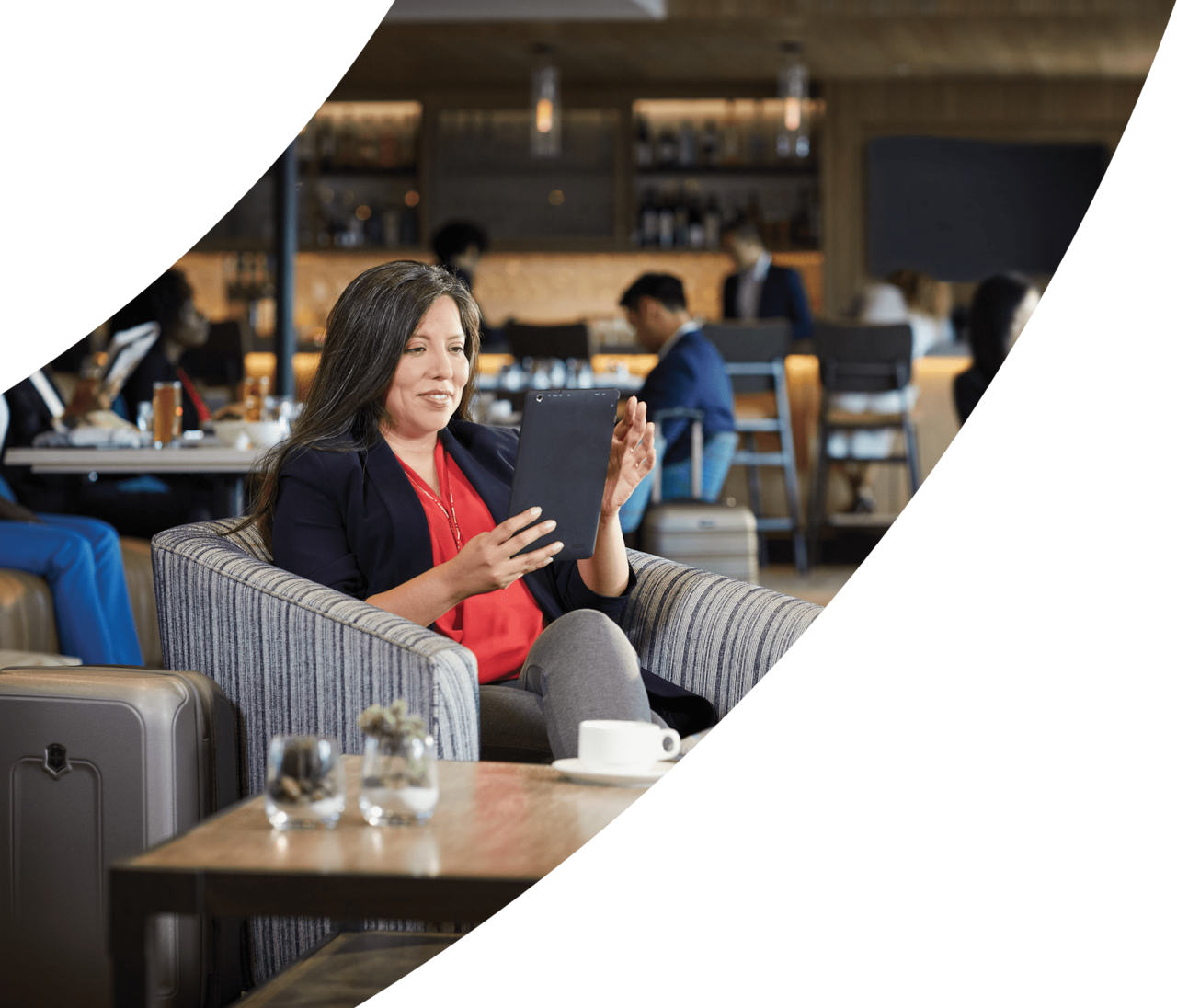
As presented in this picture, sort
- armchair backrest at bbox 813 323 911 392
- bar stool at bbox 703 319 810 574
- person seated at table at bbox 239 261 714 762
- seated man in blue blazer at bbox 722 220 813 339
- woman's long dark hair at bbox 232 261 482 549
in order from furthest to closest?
seated man in blue blazer at bbox 722 220 813 339 → bar stool at bbox 703 319 810 574 → armchair backrest at bbox 813 323 911 392 → woman's long dark hair at bbox 232 261 482 549 → person seated at table at bbox 239 261 714 762

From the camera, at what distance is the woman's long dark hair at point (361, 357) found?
7.06 feet

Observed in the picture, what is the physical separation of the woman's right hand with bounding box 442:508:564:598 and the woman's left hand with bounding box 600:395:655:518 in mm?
180

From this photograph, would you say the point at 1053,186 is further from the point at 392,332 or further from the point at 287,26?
the point at 392,332

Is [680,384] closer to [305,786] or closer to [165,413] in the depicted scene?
[165,413]

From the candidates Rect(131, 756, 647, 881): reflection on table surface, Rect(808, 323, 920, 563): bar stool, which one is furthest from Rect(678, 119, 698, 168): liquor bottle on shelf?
Rect(131, 756, 647, 881): reflection on table surface

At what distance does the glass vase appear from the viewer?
1323 mm

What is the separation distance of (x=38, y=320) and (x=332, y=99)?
22.2 ft

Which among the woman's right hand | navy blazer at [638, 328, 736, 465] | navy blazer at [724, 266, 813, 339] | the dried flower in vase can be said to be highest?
navy blazer at [724, 266, 813, 339]

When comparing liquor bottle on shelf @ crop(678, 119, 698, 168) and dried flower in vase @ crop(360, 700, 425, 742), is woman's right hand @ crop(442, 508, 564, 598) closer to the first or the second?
dried flower in vase @ crop(360, 700, 425, 742)

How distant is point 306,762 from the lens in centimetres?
133

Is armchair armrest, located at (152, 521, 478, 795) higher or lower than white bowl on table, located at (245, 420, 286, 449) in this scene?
lower

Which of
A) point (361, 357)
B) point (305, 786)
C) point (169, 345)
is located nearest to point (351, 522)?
point (361, 357)

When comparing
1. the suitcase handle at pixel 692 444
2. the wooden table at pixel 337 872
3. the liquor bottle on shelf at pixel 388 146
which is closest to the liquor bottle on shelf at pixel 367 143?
the liquor bottle on shelf at pixel 388 146

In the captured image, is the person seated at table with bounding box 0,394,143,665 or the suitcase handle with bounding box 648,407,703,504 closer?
the person seated at table with bounding box 0,394,143,665
